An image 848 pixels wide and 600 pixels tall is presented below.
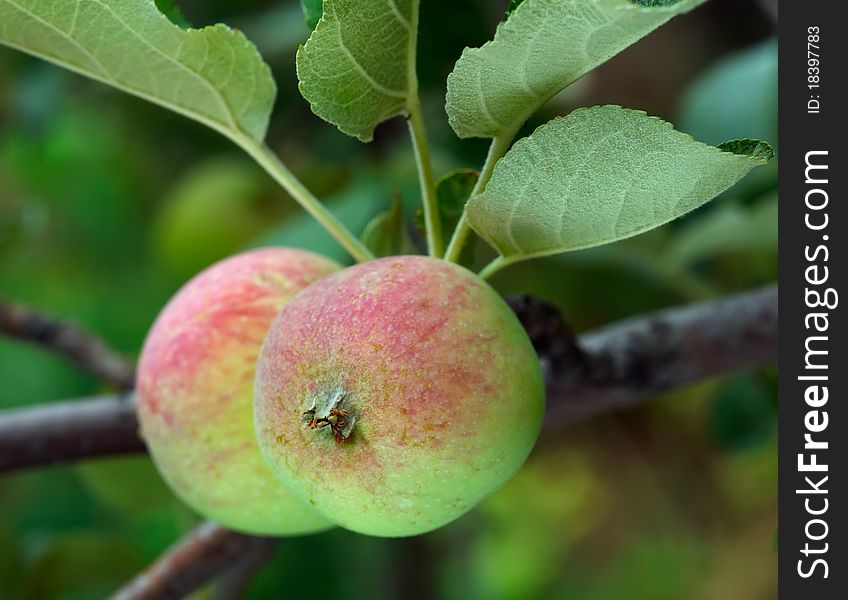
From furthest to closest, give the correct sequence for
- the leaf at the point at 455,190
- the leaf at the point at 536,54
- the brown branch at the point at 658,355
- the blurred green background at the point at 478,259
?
the blurred green background at the point at 478,259 → the brown branch at the point at 658,355 → the leaf at the point at 455,190 → the leaf at the point at 536,54

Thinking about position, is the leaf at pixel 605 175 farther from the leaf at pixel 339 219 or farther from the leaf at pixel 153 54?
the leaf at pixel 339 219

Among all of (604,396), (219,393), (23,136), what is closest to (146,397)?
(219,393)

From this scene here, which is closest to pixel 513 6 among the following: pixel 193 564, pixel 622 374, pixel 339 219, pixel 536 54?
pixel 536 54

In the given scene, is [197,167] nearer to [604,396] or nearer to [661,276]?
[661,276]

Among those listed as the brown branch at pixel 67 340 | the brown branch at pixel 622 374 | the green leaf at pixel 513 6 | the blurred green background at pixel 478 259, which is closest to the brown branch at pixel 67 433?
the brown branch at pixel 622 374

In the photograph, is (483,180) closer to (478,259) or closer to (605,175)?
(605,175)

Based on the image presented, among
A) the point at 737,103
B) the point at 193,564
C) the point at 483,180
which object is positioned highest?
the point at 737,103

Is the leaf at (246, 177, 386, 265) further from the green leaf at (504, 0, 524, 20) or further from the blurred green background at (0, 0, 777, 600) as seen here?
the green leaf at (504, 0, 524, 20)
